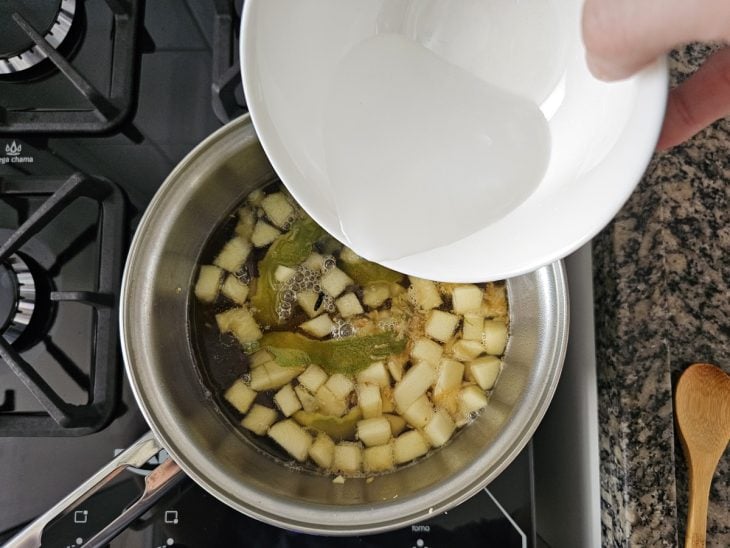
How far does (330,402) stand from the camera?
Answer: 3.08 feet

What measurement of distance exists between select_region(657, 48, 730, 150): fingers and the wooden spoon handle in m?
0.39

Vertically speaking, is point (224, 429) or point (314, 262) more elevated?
point (314, 262)

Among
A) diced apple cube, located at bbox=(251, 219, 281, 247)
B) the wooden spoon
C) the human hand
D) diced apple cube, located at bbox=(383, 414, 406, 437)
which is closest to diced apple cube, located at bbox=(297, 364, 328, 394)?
diced apple cube, located at bbox=(383, 414, 406, 437)

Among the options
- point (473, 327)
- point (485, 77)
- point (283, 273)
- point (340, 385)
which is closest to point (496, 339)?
point (473, 327)

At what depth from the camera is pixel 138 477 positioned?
794mm

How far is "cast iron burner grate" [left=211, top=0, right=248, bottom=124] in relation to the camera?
81cm

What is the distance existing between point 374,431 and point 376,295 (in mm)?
210

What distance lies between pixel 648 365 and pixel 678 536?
0.68ft

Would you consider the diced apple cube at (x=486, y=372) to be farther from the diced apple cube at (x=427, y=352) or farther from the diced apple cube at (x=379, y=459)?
the diced apple cube at (x=379, y=459)

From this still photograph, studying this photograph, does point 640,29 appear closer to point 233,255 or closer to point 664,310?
point 664,310

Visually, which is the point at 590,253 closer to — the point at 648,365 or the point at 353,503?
the point at 648,365

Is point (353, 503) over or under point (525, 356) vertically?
under

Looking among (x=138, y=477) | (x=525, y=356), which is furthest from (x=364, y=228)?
(x=138, y=477)

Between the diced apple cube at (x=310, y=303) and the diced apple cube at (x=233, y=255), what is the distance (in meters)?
0.11
